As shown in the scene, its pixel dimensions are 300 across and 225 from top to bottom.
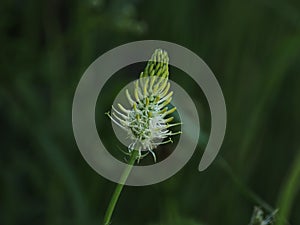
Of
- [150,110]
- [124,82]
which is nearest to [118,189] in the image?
[150,110]

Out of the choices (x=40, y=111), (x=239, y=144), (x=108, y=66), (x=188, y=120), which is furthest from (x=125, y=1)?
(x=188, y=120)

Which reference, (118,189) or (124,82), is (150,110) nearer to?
(118,189)

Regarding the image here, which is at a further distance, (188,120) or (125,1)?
(125,1)

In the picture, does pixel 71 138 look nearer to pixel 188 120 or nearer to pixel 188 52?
pixel 188 52

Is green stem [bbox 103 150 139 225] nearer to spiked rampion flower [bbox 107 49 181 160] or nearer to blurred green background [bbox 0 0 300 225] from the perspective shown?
spiked rampion flower [bbox 107 49 181 160]

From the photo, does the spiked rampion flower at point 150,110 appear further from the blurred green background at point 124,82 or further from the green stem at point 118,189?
the blurred green background at point 124,82

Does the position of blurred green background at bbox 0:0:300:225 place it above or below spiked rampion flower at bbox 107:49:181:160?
above

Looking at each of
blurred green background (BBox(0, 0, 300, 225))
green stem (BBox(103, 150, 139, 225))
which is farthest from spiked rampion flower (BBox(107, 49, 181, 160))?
blurred green background (BBox(0, 0, 300, 225))
